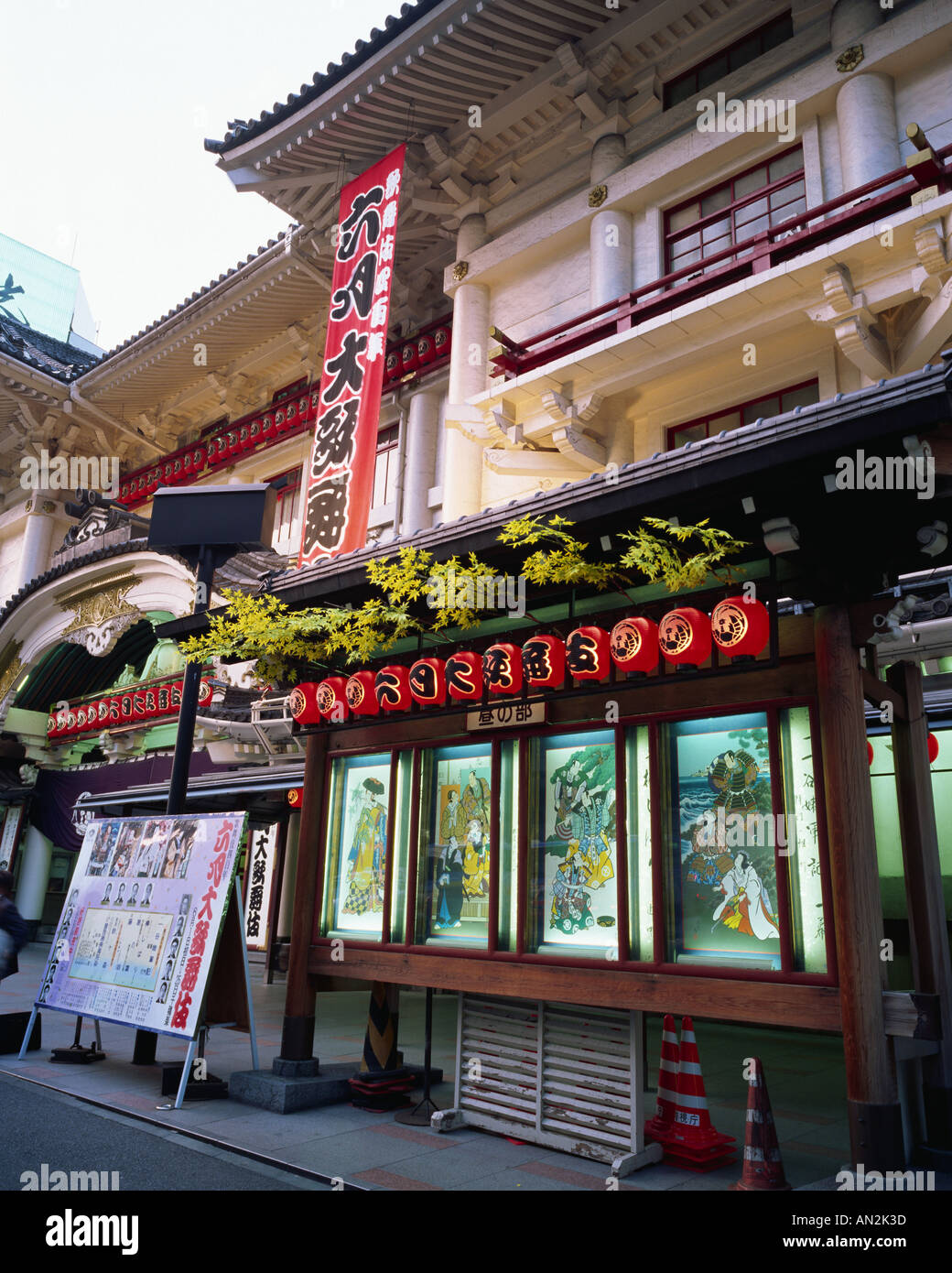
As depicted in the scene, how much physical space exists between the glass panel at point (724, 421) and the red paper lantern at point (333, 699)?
6.96m

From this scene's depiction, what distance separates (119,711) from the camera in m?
20.7

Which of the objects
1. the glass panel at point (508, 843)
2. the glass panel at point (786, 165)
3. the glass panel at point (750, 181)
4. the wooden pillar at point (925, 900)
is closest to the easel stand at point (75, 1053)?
the glass panel at point (508, 843)

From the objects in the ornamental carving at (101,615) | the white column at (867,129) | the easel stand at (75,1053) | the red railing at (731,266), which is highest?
the white column at (867,129)

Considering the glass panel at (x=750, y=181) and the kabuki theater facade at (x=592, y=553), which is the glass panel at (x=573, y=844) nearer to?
the kabuki theater facade at (x=592, y=553)

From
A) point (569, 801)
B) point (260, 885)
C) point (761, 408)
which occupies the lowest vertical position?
point (260, 885)

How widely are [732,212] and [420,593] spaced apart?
8.66m

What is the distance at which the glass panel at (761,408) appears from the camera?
1198 centimetres

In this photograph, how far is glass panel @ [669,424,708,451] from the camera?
505 inches

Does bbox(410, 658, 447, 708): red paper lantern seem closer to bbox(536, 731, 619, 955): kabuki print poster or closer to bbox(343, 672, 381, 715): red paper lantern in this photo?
bbox(343, 672, 381, 715): red paper lantern

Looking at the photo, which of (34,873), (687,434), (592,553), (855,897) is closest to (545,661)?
(592,553)

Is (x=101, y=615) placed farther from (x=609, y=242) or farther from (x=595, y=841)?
(x=595, y=841)

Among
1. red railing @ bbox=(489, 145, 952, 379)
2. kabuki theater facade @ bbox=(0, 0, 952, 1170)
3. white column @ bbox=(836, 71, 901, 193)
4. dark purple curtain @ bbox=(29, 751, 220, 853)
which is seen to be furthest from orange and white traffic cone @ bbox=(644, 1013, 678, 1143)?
dark purple curtain @ bbox=(29, 751, 220, 853)

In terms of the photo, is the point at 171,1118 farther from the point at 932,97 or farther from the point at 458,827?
the point at 932,97

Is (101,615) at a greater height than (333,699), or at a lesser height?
greater
